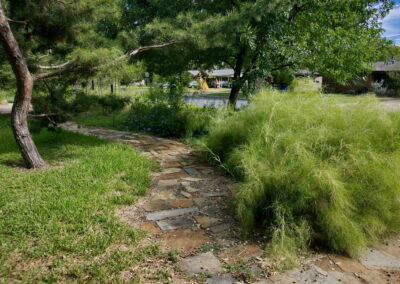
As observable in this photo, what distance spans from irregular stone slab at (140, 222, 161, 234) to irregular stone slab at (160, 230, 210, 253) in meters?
0.09

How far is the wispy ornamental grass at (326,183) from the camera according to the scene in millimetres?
2191

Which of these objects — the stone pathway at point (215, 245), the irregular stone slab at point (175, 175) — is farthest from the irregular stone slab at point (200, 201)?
the irregular stone slab at point (175, 175)

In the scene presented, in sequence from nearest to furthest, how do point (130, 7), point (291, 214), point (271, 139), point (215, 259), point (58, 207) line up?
point (215, 259), point (291, 214), point (58, 207), point (271, 139), point (130, 7)

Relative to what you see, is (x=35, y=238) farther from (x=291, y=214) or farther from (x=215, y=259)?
(x=291, y=214)

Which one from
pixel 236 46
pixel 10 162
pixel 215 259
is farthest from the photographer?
pixel 236 46

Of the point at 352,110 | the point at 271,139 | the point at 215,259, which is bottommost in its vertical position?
the point at 215,259

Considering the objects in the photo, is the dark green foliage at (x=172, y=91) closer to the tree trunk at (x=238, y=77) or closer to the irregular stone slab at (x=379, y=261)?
the tree trunk at (x=238, y=77)

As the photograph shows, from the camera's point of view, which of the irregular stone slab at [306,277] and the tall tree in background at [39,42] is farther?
the tall tree in background at [39,42]

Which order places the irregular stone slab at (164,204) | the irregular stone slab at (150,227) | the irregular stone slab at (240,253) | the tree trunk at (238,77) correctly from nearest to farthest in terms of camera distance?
the irregular stone slab at (240,253), the irregular stone slab at (150,227), the irregular stone slab at (164,204), the tree trunk at (238,77)

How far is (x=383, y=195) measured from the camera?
237 cm

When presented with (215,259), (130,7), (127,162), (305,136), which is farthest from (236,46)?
(215,259)

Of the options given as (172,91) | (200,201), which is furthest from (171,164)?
(172,91)

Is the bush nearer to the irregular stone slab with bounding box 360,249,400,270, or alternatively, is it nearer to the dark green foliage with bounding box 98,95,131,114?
the dark green foliage with bounding box 98,95,131,114

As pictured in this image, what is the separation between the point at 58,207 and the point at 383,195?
2.70 metres
